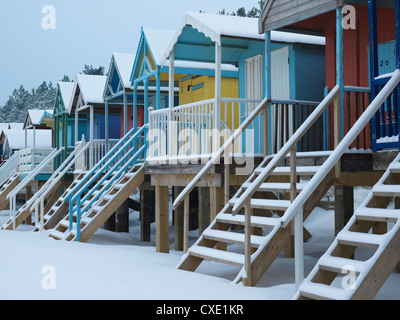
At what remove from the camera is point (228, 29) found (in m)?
10.8

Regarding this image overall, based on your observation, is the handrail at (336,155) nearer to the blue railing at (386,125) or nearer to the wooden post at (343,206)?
the blue railing at (386,125)

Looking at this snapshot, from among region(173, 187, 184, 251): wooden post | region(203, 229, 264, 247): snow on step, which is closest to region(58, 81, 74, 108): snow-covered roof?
region(173, 187, 184, 251): wooden post

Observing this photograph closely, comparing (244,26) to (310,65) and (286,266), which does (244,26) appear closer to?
(310,65)

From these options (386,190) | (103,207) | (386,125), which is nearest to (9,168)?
(103,207)

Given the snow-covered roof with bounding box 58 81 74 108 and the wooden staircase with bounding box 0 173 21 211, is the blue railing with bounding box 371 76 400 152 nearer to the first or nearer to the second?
the snow-covered roof with bounding box 58 81 74 108

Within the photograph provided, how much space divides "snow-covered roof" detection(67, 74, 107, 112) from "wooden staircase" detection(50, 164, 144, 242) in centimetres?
608

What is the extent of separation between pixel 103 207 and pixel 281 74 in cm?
504

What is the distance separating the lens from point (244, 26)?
1162cm

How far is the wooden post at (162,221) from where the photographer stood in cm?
1222

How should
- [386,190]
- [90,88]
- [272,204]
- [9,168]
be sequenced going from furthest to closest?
[9,168] < [90,88] < [272,204] < [386,190]

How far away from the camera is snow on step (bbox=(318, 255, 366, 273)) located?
580cm

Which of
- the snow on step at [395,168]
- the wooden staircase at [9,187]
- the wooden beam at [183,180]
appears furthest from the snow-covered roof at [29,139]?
the snow on step at [395,168]

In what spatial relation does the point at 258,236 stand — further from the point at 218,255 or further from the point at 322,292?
the point at 322,292

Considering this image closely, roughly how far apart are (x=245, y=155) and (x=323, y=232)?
7.72 metres
